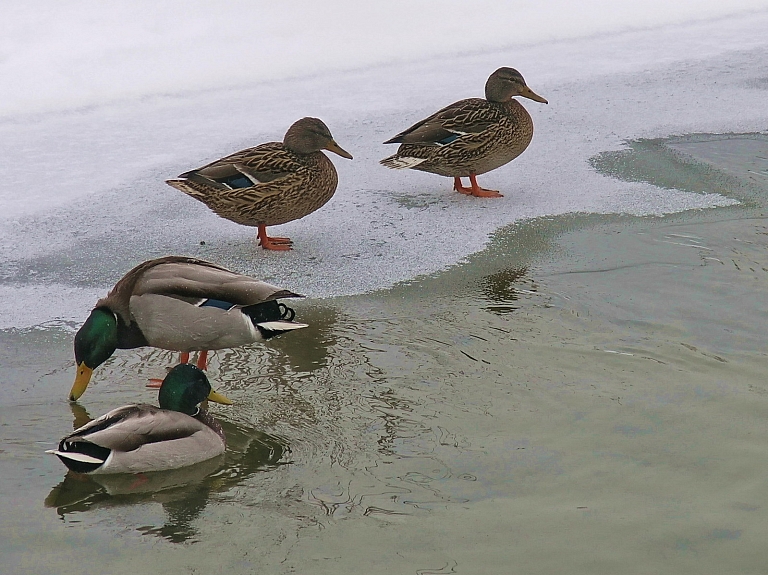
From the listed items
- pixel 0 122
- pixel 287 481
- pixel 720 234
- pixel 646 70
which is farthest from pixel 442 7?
pixel 287 481

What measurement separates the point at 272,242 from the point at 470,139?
55.7 inches

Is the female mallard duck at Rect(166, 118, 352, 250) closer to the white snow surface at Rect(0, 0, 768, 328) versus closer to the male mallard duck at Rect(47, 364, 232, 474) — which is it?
the white snow surface at Rect(0, 0, 768, 328)

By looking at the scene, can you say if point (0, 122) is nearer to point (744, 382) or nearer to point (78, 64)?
point (78, 64)

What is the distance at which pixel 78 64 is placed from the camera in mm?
8445

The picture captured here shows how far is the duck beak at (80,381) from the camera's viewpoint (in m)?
3.84

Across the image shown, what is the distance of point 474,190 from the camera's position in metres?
6.23

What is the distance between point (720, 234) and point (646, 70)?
3.74m

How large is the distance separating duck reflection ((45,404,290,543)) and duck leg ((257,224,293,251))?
1963 mm

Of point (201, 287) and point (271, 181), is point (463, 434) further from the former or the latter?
point (271, 181)

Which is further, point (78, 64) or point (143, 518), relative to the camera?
point (78, 64)

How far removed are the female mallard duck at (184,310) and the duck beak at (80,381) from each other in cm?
5

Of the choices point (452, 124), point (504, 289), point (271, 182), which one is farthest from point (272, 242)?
point (452, 124)

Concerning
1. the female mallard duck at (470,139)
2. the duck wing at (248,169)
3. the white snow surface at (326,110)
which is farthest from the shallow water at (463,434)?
the female mallard duck at (470,139)

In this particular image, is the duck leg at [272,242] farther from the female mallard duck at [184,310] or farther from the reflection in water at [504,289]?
the female mallard duck at [184,310]
